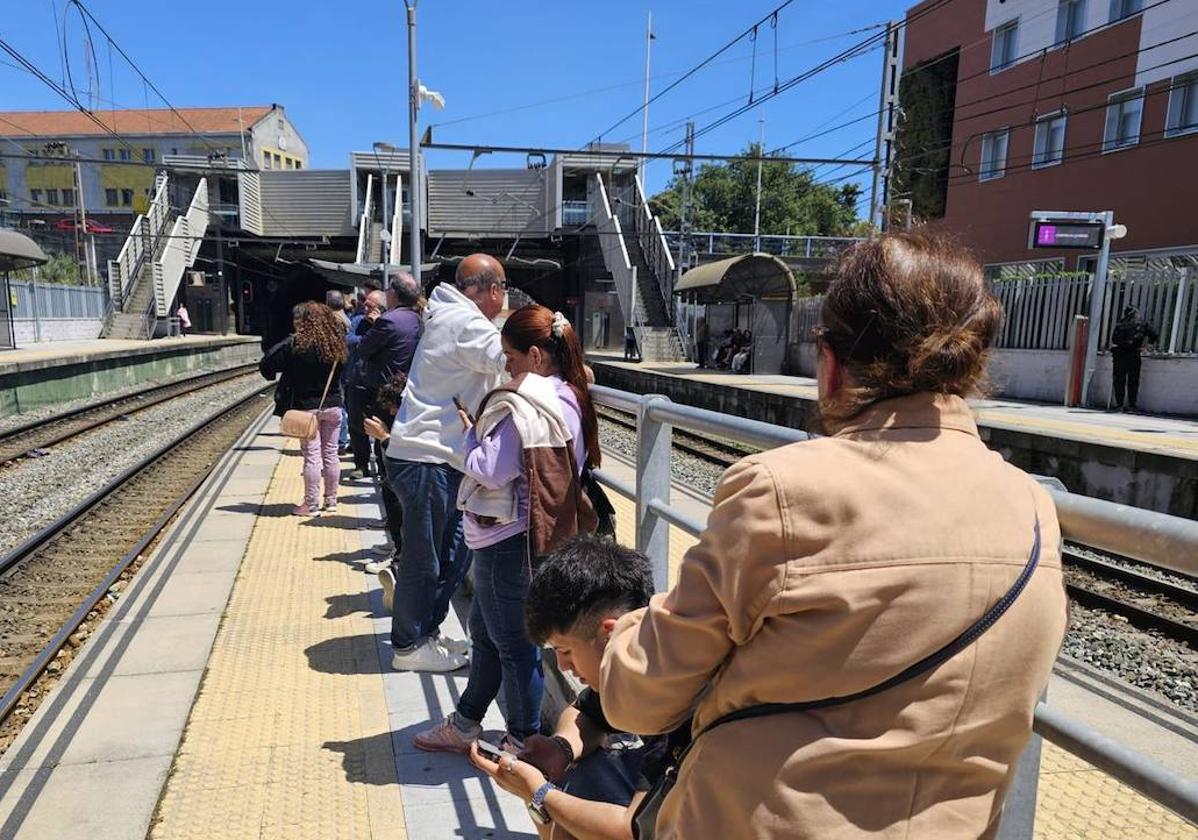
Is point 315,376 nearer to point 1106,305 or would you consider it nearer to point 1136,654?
point 1136,654

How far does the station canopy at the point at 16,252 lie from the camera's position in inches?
773

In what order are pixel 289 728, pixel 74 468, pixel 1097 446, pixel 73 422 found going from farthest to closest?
pixel 73 422 < pixel 74 468 < pixel 1097 446 < pixel 289 728

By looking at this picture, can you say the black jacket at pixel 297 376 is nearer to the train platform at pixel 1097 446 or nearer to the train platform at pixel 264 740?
the train platform at pixel 264 740

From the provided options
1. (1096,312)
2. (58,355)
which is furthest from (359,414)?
(58,355)

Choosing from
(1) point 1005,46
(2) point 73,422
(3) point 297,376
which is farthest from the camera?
(1) point 1005,46

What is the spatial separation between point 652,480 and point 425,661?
169 centimetres

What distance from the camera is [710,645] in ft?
3.73

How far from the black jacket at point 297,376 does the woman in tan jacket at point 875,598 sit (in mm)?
6122

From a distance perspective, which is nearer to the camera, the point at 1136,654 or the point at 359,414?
the point at 1136,654

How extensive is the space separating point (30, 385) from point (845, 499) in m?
19.3

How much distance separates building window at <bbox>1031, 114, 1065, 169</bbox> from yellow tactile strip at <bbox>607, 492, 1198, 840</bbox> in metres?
24.6

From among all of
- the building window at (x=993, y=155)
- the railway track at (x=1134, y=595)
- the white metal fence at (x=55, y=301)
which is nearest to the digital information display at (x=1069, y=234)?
the railway track at (x=1134, y=595)

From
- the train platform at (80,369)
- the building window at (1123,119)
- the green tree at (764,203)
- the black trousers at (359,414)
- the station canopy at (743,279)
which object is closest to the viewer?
the black trousers at (359,414)

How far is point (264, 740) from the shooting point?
130 inches
